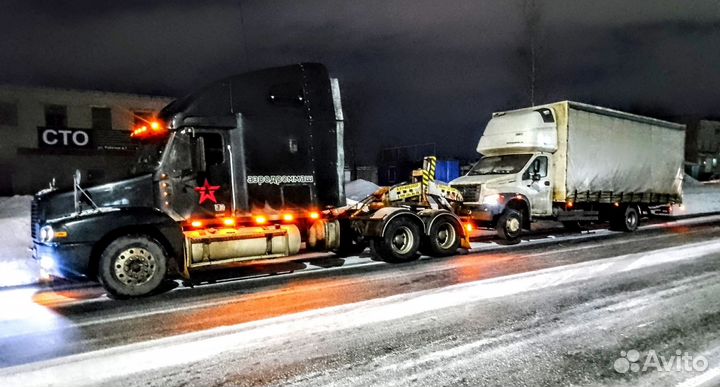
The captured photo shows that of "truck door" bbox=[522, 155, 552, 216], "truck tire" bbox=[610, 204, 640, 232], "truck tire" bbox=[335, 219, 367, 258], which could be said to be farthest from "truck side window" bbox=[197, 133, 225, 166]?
"truck tire" bbox=[610, 204, 640, 232]

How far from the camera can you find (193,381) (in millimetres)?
4141

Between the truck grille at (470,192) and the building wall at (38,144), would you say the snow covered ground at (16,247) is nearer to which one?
the building wall at (38,144)

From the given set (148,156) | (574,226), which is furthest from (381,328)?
(574,226)

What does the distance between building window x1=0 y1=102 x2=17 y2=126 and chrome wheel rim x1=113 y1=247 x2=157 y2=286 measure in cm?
2621

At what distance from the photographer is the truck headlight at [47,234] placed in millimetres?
7133

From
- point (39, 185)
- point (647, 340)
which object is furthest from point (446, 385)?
point (39, 185)

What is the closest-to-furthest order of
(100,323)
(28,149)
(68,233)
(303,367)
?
1. (303,367)
2. (100,323)
3. (68,233)
4. (28,149)

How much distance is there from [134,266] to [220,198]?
5.88ft

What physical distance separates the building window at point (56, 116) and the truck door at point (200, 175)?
81.4 feet

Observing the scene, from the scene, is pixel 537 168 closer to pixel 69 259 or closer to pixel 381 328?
pixel 381 328

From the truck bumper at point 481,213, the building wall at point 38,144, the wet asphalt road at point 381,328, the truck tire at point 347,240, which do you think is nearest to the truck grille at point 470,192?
the truck bumper at point 481,213

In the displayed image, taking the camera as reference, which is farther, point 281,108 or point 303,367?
point 281,108

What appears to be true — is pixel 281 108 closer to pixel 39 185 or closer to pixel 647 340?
pixel 647 340

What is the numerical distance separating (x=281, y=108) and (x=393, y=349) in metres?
5.59
